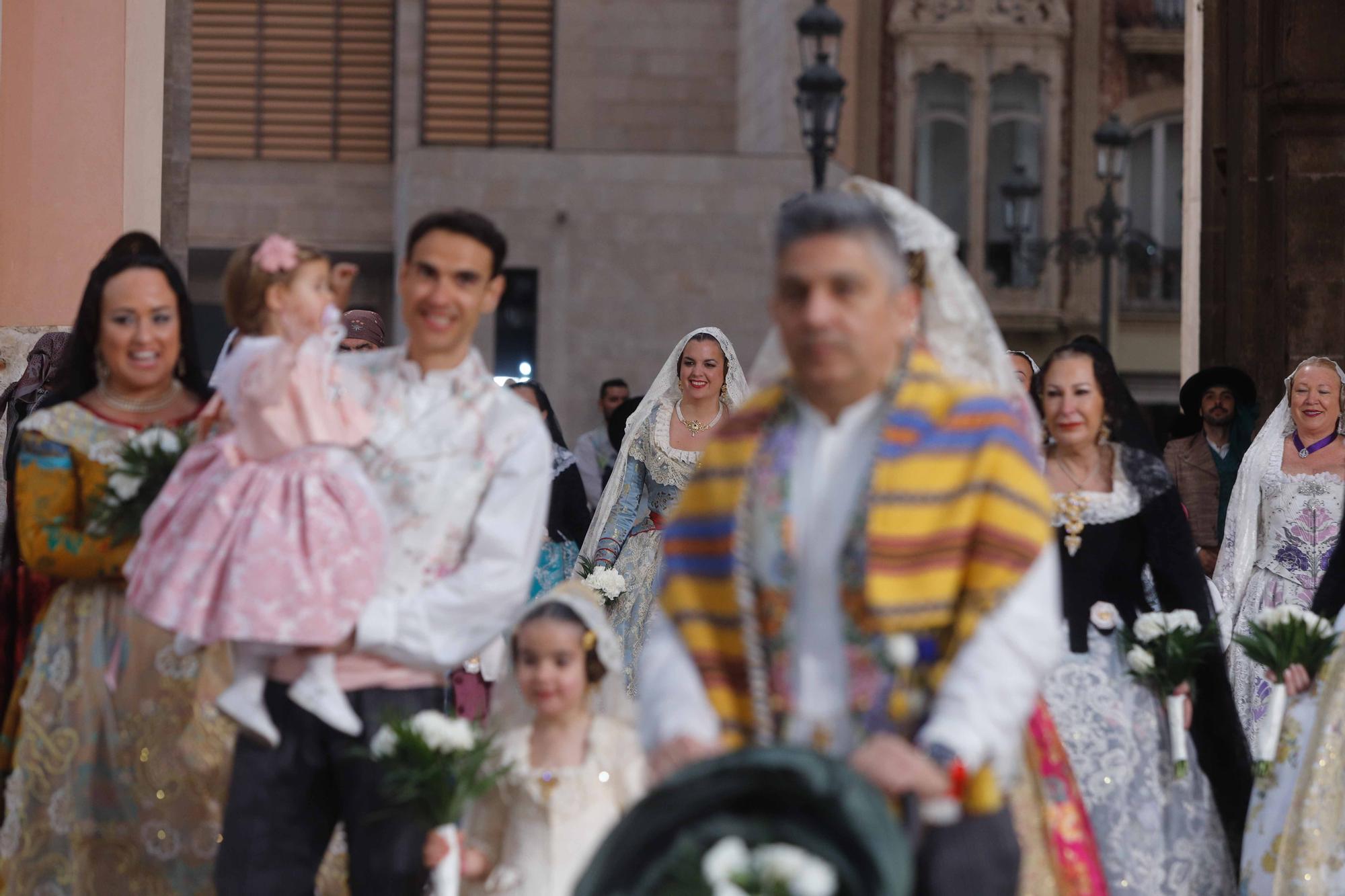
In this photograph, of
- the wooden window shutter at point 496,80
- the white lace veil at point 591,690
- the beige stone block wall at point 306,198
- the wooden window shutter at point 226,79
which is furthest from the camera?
the wooden window shutter at point 226,79

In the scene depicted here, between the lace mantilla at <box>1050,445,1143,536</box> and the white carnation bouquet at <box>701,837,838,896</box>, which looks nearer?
the white carnation bouquet at <box>701,837,838,896</box>

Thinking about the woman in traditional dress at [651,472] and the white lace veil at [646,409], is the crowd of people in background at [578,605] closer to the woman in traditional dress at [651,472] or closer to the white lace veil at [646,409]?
the woman in traditional dress at [651,472]

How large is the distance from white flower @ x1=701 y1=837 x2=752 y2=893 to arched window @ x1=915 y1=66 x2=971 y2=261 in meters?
30.4

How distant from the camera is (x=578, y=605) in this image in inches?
246

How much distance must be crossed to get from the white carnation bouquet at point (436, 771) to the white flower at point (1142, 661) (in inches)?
116

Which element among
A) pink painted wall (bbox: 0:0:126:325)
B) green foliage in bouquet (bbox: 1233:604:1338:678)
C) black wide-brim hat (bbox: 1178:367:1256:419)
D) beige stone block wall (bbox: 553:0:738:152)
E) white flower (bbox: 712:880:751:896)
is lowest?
white flower (bbox: 712:880:751:896)

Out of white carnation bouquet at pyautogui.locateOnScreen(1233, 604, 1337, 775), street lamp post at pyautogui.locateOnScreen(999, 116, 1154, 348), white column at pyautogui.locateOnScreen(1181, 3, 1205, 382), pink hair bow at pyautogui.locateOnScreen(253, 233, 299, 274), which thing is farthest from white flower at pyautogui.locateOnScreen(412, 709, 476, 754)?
street lamp post at pyautogui.locateOnScreen(999, 116, 1154, 348)

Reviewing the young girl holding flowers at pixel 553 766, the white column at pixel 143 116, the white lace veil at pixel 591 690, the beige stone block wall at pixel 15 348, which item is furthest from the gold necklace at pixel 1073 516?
the beige stone block wall at pixel 15 348

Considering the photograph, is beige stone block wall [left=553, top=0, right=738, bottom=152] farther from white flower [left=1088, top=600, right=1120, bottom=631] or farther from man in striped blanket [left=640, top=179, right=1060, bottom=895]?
man in striped blanket [left=640, top=179, right=1060, bottom=895]

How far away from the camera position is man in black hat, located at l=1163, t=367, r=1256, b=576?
13656 mm

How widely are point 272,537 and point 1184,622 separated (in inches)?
137

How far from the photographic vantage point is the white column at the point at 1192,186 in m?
16.9

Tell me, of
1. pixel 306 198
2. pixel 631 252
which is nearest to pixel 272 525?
pixel 631 252

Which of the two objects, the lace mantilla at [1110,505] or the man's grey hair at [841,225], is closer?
the man's grey hair at [841,225]
